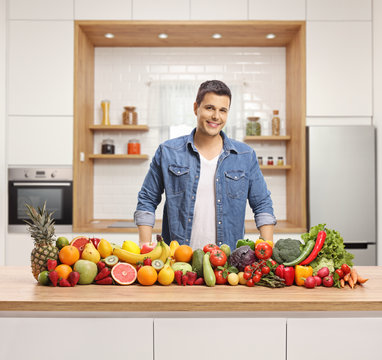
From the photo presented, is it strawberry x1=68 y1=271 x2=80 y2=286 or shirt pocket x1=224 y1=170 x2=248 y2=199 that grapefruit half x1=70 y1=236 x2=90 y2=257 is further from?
shirt pocket x1=224 y1=170 x2=248 y2=199

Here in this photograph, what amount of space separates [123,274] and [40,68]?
2.77m

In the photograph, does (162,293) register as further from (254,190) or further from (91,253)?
(254,190)

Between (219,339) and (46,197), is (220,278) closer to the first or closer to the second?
(219,339)

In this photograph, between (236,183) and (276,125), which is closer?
(236,183)

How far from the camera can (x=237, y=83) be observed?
427 cm

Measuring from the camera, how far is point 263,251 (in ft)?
4.84

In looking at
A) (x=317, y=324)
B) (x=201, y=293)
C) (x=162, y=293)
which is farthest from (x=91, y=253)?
(x=317, y=324)

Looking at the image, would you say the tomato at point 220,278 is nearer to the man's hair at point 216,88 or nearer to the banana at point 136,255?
the banana at point 136,255

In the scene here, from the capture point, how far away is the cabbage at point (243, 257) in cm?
149

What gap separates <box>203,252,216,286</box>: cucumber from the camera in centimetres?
145

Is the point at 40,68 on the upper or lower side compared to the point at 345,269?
upper

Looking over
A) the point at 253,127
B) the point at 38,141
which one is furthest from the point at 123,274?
the point at 253,127

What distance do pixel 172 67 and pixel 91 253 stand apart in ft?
10.5

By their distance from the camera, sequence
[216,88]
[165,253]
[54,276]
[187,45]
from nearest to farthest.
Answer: [54,276] → [165,253] → [216,88] → [187,45]
